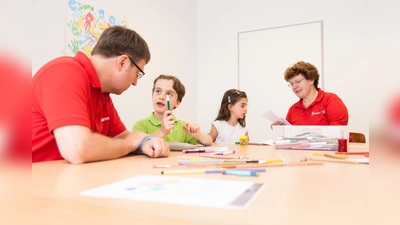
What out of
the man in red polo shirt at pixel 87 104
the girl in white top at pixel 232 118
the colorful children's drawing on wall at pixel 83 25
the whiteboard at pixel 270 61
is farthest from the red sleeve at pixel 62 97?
the whiteboard at pixel 270 61

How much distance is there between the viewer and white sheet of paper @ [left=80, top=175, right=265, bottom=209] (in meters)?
0.41

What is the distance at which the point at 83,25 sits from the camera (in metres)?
2.14

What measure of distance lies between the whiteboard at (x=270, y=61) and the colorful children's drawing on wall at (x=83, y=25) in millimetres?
1690

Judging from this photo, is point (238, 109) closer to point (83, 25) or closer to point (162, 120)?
point (162, 120)

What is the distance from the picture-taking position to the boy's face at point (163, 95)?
6.23 ft

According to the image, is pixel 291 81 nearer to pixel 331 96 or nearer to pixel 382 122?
pixel 331 96

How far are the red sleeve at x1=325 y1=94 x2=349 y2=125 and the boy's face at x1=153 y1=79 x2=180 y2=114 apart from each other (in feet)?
3.56

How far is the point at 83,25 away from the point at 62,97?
1487 millimetres

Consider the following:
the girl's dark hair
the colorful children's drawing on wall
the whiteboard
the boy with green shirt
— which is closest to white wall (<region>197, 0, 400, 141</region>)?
the whiteboard

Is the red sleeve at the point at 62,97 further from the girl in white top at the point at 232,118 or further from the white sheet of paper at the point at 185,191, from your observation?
the girl in white top at the point at 232,118

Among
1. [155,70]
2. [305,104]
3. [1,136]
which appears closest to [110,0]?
[155,70]

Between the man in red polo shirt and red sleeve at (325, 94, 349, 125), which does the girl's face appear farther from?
the man in red polo shirt

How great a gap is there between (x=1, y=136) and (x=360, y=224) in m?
0.37

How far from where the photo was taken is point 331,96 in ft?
7.13
